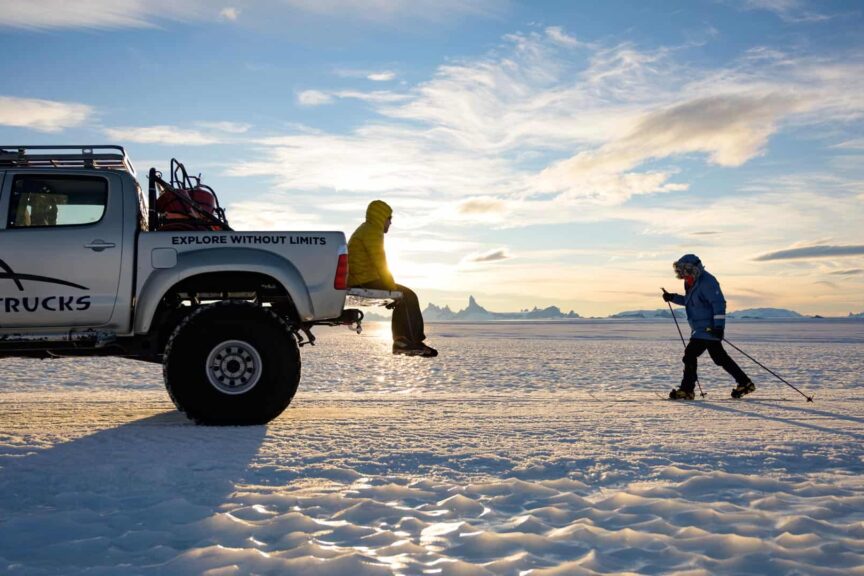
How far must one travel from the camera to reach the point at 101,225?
621 cm

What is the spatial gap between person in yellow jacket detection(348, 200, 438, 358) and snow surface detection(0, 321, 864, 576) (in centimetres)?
79

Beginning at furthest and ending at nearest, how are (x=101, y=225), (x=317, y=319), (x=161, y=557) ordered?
(x=317, y=319) → (x=101, y=225) → (x=161, y=557)

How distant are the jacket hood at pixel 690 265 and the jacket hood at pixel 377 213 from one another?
4264mm

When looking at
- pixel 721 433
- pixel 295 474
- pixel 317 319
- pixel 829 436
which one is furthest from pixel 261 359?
pixel 829 436

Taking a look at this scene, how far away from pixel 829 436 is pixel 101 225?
274 inches

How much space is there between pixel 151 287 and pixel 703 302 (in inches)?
275

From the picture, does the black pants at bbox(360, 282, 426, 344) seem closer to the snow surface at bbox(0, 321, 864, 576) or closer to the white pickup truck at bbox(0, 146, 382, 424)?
the snow surface at bbox(0, 321, 864, 576)

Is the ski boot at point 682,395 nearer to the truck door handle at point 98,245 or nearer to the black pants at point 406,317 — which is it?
the black pants at point 406,317

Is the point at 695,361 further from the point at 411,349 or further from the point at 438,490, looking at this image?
the point at 438,490

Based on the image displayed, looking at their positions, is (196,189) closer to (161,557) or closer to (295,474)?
(295,474)

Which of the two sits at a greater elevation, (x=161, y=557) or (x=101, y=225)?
(x=101, y=225)

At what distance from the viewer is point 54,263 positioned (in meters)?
6.09

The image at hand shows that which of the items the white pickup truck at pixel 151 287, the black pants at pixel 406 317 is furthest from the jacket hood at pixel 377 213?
the white pickup truck at pixel 151 287

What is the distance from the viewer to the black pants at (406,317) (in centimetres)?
746
